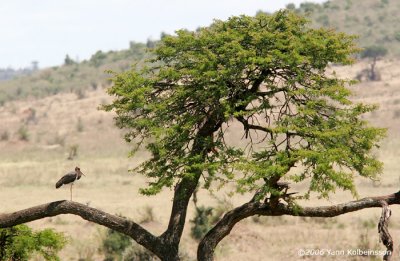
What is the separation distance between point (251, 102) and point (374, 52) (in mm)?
69973

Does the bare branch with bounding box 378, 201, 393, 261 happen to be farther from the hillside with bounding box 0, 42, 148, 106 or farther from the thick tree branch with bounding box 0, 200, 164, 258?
the hillside with bounding box 0, 42, 148, 106

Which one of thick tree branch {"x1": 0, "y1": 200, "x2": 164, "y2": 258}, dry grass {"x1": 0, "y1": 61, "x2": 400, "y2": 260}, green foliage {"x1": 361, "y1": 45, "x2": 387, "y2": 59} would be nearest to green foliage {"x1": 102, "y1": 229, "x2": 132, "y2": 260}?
dry grass {"x1": 0, "y1": 61, "x2": 400, "y2": 260}

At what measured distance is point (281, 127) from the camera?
15.3 meters

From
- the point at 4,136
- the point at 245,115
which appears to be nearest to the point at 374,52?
the point at 4,136

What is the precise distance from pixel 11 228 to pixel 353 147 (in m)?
8.57

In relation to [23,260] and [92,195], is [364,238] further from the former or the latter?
[92,195]

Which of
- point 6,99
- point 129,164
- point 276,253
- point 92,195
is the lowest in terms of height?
point 276,253

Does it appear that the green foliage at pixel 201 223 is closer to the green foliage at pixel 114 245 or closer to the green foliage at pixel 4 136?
the green foliage at pixel 114 245

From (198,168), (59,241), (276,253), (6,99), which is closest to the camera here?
(198,168)

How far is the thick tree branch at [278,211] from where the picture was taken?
1611cm

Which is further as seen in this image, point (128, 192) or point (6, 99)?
point (6, 99)

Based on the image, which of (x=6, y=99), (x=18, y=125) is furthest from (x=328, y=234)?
(x=6, y=99)

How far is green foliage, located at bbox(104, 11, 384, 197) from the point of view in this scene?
1558cm

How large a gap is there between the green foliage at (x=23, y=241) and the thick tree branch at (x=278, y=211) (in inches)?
144
